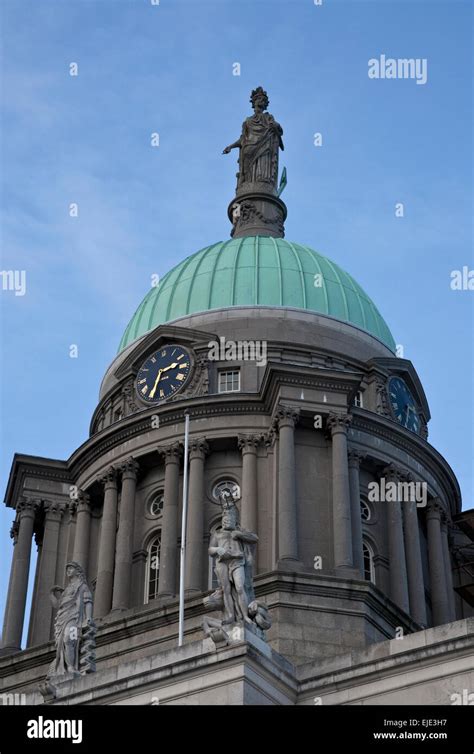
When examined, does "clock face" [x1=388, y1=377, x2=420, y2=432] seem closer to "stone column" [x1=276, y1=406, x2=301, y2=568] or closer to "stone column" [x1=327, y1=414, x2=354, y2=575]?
"stone column" [x1=327, y1=414, x2=354, y2=575]

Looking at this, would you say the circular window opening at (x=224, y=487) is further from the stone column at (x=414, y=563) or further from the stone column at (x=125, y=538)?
the stone column at (x=414, y=563)

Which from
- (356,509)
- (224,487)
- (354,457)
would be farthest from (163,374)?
(356,509)

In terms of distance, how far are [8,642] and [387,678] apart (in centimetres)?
2867

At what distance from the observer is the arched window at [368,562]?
56.2m

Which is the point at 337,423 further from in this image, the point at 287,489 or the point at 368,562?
the point at 368,562

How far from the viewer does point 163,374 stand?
60.3 m

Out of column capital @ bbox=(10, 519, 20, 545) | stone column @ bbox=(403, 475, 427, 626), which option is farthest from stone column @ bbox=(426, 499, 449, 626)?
column capital @ bbox=(10, 519, 20, 545)

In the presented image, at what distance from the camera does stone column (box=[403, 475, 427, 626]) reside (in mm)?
55656

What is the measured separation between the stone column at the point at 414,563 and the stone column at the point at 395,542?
426 mm

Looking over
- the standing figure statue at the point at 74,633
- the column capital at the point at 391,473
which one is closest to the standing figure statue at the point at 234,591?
the standing figure statue at the point at 74,633

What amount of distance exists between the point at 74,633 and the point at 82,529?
2252cm

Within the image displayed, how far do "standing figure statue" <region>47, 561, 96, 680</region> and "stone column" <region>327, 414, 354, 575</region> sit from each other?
1489 centimetres
